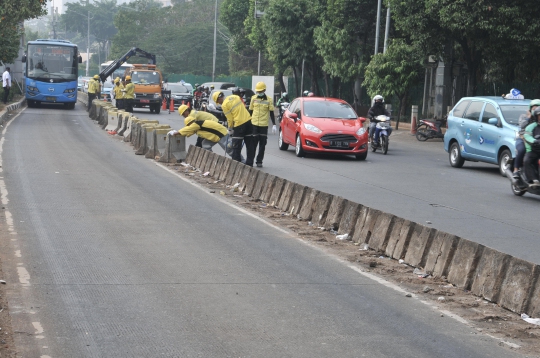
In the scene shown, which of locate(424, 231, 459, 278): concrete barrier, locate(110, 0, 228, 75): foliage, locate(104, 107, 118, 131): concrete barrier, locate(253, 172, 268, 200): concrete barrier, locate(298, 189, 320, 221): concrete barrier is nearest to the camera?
locate(424, 231, 459, 278): concrete barrier

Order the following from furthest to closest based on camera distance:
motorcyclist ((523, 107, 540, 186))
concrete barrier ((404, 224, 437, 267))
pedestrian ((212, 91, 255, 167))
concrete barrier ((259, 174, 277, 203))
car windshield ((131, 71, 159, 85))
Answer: car windshield ((131, 71, 159, 85))
pedestrian ((212, 91, 255, 167))
motorcyclist ((523, 107, 540, 186))
concrete barrier ((259, 174, 277, 203))
concrete barrier ((404, 224, 437, 267))

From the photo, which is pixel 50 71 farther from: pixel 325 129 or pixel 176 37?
pixel 176 37

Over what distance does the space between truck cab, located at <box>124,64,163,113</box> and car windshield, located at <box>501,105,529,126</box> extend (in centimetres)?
2678

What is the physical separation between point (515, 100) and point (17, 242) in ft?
43.7

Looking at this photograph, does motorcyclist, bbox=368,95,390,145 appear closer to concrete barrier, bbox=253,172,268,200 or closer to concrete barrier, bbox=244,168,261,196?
concrete barrier, bbox=244,168,261,196

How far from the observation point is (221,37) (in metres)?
97.2

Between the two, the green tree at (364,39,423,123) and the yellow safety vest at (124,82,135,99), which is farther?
the yellow safety vest at (124,82,135,99)

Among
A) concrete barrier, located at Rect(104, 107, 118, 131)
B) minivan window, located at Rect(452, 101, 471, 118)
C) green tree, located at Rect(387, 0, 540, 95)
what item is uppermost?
green tree, located at Rect(387, 0, 540, 95)

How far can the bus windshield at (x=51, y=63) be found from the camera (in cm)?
4422

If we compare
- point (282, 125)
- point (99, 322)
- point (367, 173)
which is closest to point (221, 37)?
point (282, 125)

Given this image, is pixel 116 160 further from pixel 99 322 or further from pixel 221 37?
pixel 221 37

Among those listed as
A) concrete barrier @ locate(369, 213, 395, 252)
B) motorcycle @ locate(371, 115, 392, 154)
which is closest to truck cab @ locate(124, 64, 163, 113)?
motorcycle @ locate(371, 115, 392, 154)

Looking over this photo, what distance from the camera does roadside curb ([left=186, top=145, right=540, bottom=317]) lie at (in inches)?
303

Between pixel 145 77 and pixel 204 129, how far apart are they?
26.8 meters
